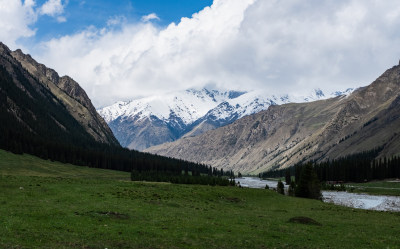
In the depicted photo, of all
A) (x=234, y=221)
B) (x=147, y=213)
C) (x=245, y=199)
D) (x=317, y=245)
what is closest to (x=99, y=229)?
(x=147, y=213)

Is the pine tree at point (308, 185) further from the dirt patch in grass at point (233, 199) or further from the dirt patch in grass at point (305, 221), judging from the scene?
the dirt patch in grass at point (305, 221)

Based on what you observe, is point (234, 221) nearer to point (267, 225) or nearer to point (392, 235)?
point (267, 225)

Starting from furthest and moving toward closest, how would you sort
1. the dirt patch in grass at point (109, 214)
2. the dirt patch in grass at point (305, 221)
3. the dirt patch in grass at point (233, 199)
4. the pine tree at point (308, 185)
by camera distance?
the pine tree at point (308, 185) < the dirt patch in grass at point (233, 199) < the dirt patch in grass at point (305, 221) < the dirt patch in grass at point (109, 214)

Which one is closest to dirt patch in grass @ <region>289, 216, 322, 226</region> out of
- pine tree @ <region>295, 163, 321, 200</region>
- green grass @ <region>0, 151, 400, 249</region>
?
green grass @ <region>0, 151, 400, 249</region>

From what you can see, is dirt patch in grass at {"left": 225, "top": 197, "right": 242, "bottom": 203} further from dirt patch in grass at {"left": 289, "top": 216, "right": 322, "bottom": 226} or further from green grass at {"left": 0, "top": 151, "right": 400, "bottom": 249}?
dirt patch in grass at {"left": 289, "top": 216, "right": 322, "bottom": 226}

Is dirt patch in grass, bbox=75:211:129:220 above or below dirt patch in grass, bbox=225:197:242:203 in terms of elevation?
above

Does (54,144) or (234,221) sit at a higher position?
(54,144)

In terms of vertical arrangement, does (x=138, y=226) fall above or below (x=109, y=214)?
below

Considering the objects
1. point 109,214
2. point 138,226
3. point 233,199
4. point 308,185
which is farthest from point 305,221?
point 308,185

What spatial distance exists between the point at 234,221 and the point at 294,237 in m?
9.12

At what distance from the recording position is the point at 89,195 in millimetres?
49844

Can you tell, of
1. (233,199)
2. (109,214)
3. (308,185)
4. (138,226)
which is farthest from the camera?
(308,185)

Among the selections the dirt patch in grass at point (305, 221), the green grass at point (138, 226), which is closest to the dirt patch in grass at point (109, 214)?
the green grass at point (138, 226)

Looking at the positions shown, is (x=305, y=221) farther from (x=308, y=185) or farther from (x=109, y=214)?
(x=308, y=185)
